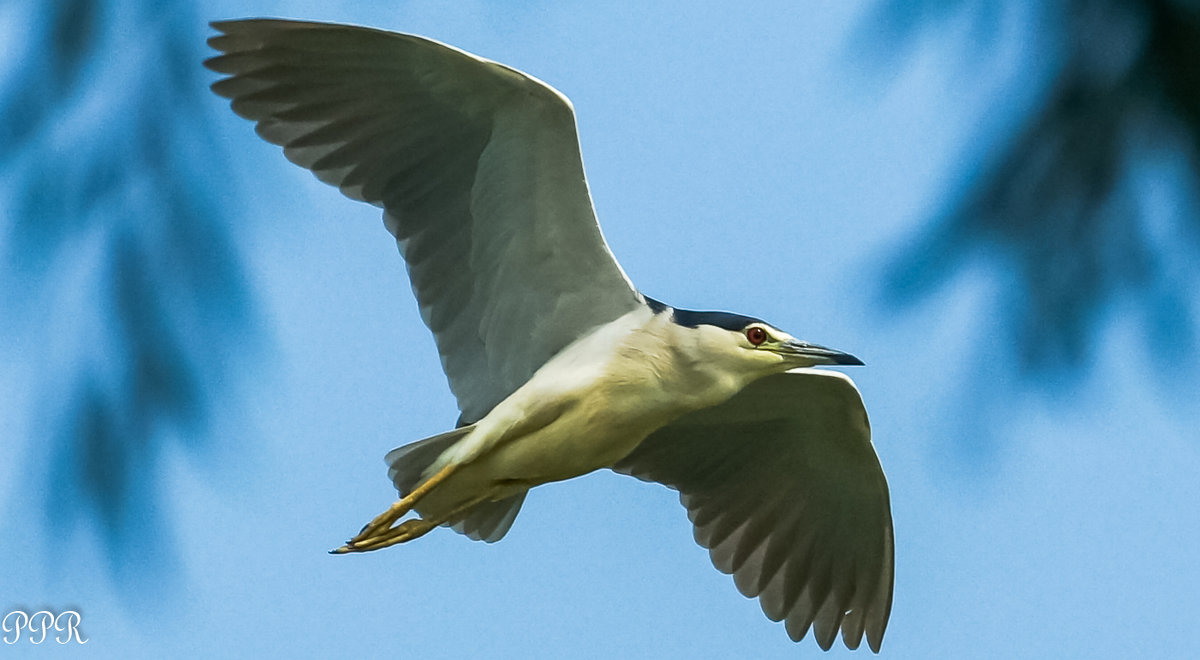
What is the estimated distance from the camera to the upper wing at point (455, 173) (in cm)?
400

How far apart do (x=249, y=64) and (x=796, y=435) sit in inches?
70.6

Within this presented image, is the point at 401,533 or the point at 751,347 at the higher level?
the point at 751,347

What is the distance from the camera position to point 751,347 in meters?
3.95

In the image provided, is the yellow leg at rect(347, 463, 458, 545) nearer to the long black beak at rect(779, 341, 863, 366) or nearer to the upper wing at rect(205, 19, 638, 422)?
the upper wing at rect(205, 19, 638, 422)

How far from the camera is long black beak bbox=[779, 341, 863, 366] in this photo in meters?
3.88

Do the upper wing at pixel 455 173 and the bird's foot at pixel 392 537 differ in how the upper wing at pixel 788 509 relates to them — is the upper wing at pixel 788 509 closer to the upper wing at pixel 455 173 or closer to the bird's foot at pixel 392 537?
the upper wing at pixel 455 173

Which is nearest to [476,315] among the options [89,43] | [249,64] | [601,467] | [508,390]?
[508,390]

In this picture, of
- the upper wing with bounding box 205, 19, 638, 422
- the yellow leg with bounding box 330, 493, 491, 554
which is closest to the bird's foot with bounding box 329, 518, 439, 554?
the yellow leg with bounding box 330, 493, 491, 554

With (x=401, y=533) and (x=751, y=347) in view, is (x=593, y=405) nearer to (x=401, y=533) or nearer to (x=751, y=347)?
(x=751, y=347)

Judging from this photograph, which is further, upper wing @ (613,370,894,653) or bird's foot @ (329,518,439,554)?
upper wing @ (613,370,894,653)

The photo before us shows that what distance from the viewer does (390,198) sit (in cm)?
421

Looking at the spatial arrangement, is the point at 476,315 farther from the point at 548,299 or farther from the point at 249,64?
the point at 249,64

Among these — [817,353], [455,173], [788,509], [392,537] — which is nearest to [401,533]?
[392,537]

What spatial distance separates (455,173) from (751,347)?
86cm
